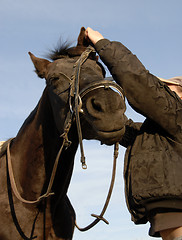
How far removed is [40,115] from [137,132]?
0.97 meters

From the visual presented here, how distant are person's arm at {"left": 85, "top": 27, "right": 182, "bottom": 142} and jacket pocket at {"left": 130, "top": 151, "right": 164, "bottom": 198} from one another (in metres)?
0.25

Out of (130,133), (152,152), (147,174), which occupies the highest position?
(130,133)

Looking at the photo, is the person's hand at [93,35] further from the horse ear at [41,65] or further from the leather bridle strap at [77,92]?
the horse ear at [41,65]

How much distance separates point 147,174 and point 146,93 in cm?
62

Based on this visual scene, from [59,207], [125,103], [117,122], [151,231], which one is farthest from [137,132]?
[59,207]

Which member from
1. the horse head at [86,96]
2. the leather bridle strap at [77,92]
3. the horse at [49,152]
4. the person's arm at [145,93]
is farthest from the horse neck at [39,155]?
the person's arm at [145,93]

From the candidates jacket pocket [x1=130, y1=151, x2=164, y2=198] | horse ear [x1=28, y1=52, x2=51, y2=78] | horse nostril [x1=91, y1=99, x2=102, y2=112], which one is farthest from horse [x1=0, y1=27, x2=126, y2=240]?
jacket pocket [x1=130, y1=151, x2=164, y2=198]

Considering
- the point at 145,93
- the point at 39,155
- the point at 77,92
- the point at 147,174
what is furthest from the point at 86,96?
the point at 39,155

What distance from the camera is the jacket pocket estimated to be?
298 centimetres

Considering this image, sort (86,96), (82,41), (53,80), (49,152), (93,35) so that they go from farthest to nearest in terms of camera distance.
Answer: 1. (82,41)
2. (49,152)
3. (53,80)
4. (93,35)
5. (86,96)

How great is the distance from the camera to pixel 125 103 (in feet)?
10.9

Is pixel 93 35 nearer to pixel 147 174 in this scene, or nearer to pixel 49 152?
pixel 49 152

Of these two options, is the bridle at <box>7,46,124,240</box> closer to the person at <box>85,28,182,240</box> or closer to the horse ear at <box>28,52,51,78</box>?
the person at <box>85,28,182,240</box>

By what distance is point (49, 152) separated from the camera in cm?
380
